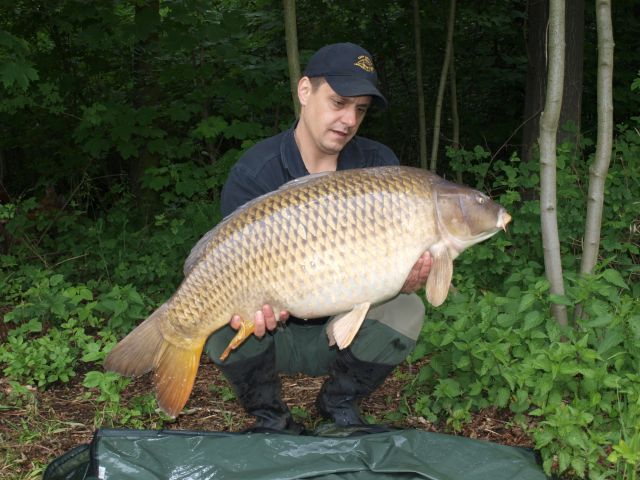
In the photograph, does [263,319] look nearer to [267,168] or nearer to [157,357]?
[157,357]

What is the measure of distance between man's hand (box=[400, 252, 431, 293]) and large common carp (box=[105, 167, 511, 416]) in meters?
0.02

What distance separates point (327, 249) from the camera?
1.82 metres

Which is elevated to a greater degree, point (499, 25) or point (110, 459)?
point (499, 25)

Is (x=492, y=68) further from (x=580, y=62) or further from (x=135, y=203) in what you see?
(x=135, y=203)

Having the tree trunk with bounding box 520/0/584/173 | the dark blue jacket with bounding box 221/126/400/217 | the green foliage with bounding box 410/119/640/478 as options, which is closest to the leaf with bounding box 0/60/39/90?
the dark blue jacket with bounding box 221/126/400/217

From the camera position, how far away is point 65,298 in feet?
10.2

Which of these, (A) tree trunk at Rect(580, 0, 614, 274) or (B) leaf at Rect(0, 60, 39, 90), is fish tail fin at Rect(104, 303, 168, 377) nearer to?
(A) tree trunk at Rect(580, 0, 614, 274)

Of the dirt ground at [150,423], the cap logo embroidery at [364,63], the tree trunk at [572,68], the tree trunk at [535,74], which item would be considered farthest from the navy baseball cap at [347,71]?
the tree trunk at [535,74]

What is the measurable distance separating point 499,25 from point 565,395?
398cm

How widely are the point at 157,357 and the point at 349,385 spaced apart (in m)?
0.61

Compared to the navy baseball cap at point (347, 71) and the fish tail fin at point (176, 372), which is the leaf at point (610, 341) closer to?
the navy baseball cap at point (347, 71)

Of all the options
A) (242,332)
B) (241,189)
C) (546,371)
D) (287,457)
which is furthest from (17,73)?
(546,371)

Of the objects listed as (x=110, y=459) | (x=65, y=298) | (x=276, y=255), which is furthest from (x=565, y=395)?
(x=65, y=298)

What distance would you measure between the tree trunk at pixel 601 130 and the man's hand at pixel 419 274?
75 centimetres
